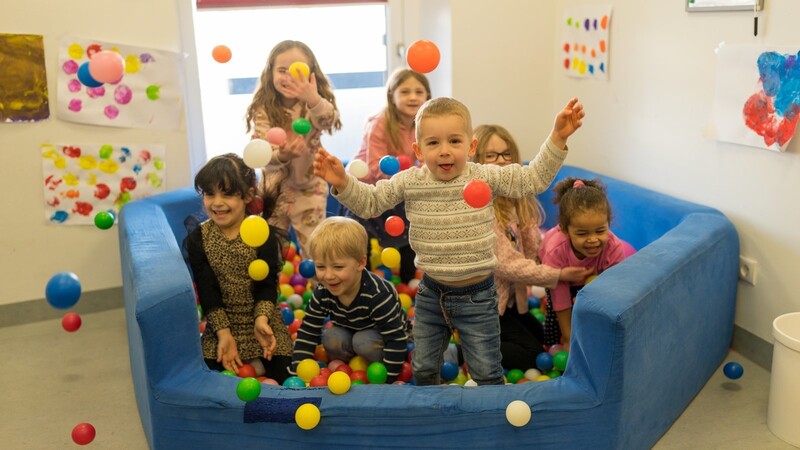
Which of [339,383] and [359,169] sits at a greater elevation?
[359,169]

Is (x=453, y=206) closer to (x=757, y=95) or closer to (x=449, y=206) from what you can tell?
(x=449, y=206)

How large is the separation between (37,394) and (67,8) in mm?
1568

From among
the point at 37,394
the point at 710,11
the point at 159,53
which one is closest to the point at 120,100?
the point at 159,53

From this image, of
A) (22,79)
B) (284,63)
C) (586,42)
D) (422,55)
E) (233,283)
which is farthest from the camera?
(586,42)

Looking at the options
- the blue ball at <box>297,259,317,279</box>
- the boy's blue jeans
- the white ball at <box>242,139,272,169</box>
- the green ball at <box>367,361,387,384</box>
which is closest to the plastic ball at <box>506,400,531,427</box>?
the boy's blue jeans

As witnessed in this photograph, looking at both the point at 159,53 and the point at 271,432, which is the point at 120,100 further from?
the point at 271,432

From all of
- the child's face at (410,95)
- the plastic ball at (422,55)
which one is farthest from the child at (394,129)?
the plastic ball at (422,55)

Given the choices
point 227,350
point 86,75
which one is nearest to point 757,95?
point 227,350

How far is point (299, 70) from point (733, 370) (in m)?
1.83

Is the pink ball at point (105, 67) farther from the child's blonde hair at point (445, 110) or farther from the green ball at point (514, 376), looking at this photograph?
the green ball at point (514, 376)

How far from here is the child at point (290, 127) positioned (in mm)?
3203

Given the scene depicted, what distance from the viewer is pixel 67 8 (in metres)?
3.34

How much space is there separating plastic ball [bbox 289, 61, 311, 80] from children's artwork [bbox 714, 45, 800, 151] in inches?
58.0

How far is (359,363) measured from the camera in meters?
2.76
